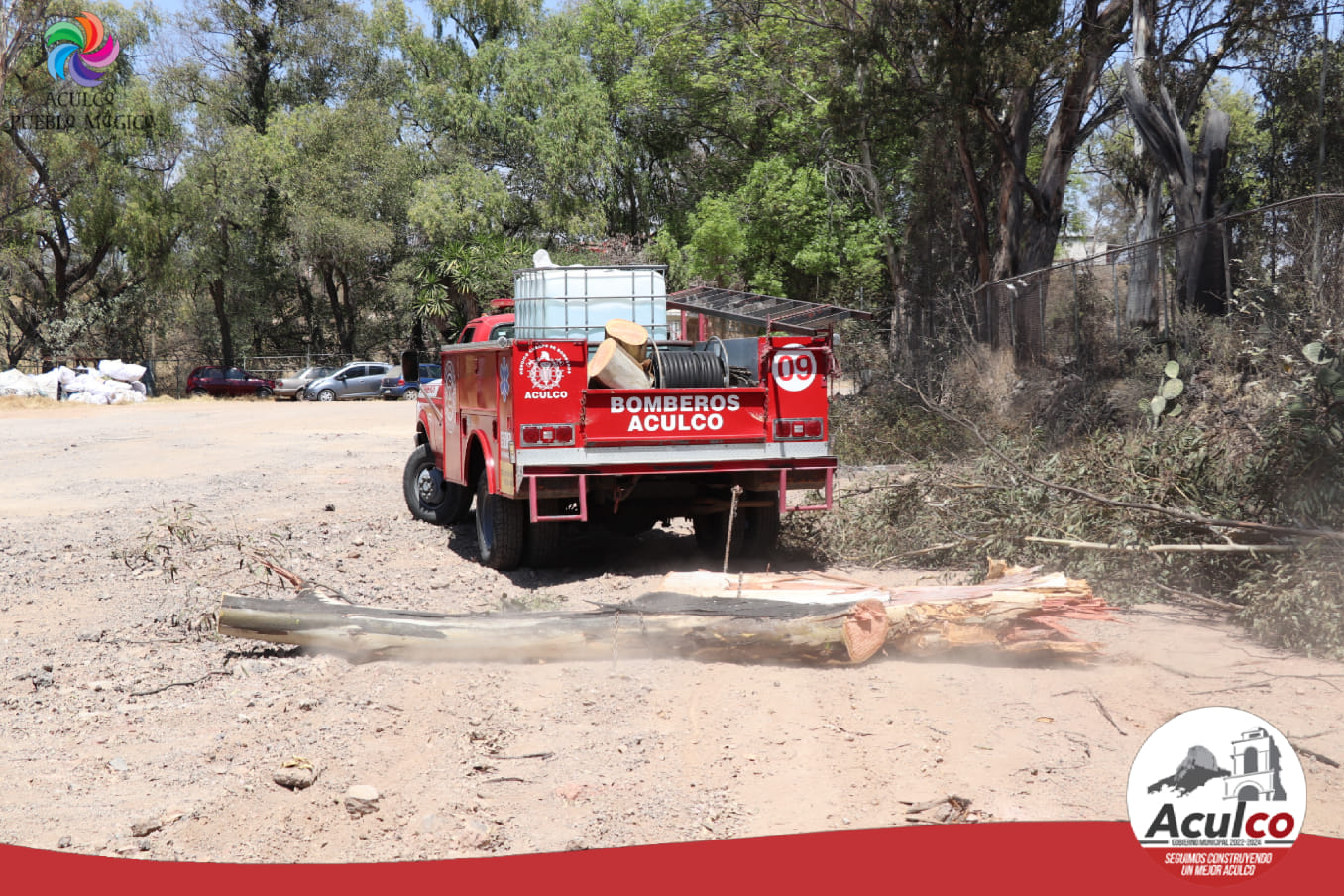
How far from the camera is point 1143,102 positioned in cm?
1544

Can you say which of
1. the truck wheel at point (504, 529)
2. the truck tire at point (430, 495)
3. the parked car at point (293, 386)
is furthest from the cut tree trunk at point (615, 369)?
the parked car at point (293, 386)

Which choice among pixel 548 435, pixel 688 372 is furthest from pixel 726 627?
pixel 688 372

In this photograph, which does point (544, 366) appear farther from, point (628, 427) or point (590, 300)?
point (590, 300)

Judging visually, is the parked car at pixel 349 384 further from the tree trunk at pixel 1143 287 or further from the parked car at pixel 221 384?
the tree trunk at pixel 1143 287

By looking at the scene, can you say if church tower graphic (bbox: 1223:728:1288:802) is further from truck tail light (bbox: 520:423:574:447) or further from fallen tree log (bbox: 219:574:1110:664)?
truck tail light (bbox: 520:423:574:447)

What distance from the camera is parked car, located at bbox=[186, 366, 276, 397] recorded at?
4253cm

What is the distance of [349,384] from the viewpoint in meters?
41.5

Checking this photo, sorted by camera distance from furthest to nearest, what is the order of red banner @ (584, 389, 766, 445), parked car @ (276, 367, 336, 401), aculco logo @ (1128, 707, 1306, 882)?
parked car @ (276, 367, 336, 401) → red banner @ (584, 389, 766, 445) → aculco logo @ (1128, 707, 1306, 882)

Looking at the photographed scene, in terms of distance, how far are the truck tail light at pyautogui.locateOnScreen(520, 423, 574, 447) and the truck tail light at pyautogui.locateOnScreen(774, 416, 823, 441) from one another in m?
1.48

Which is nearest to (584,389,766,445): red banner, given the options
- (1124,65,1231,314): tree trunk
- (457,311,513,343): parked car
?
(457,311,513,343): parked car

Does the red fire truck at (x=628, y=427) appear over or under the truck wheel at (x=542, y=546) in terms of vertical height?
over

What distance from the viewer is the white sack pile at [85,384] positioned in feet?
119

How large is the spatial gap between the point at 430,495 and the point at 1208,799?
8735 mm

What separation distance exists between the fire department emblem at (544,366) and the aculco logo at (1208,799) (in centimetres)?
516
